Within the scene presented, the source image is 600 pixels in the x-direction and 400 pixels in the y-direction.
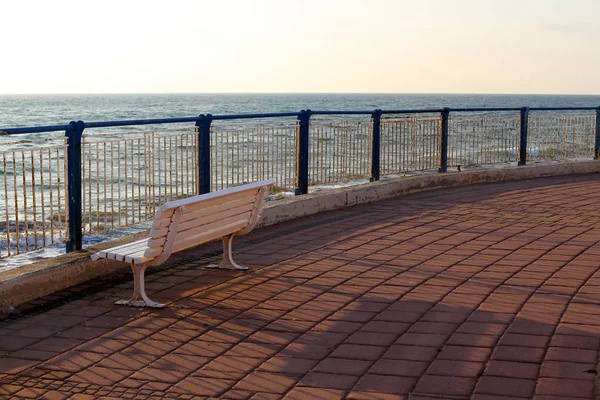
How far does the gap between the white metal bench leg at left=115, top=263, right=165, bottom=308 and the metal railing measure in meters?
1.05

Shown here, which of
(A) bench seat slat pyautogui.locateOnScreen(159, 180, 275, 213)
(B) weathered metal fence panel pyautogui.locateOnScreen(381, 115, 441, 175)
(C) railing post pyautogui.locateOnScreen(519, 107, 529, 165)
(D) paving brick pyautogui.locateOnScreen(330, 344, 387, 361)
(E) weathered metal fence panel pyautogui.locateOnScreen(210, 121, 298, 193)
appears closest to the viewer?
(D) paving brick pyautogui.locateOnScreen(330, 344, 387, 361)

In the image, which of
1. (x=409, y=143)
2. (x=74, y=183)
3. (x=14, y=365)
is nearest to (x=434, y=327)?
(x=14, y=365)

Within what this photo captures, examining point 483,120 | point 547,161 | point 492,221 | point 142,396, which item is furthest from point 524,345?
point 547,161

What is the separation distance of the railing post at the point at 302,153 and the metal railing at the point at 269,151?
0.01m

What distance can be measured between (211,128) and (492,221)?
3.55 metres

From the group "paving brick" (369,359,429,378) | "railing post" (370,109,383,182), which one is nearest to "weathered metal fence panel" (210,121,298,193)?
"railing post" (370,109,383,182)

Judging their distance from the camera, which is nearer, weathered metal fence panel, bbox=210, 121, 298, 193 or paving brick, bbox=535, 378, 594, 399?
paving brick, bbox=535, 378, 594, 399

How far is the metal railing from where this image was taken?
7.70 meters

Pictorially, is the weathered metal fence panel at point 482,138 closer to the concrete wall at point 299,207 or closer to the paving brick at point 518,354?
the concrete wall at point 299,207

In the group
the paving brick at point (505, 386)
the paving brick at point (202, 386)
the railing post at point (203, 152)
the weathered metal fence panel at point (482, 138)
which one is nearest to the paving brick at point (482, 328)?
the paving brick at point (505, 386)

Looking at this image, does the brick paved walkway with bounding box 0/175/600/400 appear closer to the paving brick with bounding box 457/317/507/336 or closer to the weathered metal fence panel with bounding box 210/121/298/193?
the paving brick with bounding box 457/317/507/336

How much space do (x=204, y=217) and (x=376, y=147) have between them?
20.6 feet

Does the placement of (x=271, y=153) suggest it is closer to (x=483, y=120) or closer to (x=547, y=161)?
(x=483, y=120)

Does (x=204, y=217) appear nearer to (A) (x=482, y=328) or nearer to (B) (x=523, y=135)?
(A) (x=482, y=328)
